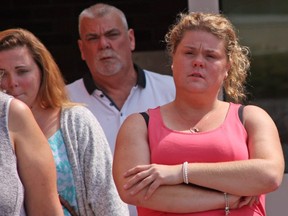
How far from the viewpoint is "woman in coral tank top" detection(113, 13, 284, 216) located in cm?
300

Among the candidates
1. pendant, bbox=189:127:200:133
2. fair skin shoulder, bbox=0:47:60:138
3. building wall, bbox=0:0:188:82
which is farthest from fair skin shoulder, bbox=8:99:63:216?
building wall, bbox=0:0:188:82

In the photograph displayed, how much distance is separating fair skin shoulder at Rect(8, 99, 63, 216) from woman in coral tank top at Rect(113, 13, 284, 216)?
1.48ft

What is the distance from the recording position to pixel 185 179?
299cm

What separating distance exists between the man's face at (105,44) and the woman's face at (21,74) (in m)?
0.91

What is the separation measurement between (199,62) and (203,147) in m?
0.31

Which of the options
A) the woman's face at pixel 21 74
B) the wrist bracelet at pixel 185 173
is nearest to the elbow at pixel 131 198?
the wrist bracelet at pixel 185 173

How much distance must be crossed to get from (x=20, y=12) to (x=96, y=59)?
4.82ft

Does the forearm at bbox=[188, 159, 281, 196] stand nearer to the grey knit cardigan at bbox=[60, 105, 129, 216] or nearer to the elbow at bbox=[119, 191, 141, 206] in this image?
the elbow at bbox=[119, 191, 141, 206]

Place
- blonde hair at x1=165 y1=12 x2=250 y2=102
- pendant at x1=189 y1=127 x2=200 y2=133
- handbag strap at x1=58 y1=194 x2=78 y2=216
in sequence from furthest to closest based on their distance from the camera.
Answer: handbag strap at x1=58 y1=194 x2=78 y2=216 < blonde hair at x1=165 y1=12 x2=250 y2=102 < pendant at x1=189 y1=127 x2=200 y2=133

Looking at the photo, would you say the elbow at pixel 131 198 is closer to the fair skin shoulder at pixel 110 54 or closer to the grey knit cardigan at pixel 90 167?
the grey knit cardigan at pixel 90 167

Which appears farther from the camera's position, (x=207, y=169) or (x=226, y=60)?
(x=226, y=60)

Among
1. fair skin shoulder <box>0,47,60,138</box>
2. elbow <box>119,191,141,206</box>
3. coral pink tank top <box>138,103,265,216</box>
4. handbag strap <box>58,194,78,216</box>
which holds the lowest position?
handbag strap <box>58,194,78,216</box>

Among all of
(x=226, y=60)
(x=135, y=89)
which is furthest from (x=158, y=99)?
(x=226, y=60)

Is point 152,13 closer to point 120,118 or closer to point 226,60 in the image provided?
point 120,118
